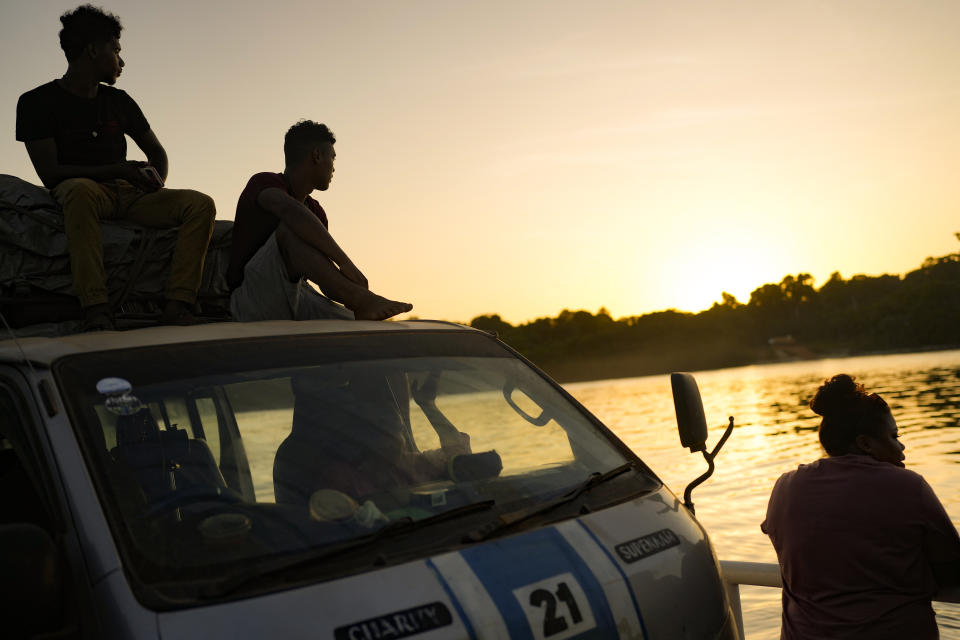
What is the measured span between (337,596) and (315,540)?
23 centimetres

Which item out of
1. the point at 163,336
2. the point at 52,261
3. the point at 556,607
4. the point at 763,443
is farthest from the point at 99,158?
the point at 763,443

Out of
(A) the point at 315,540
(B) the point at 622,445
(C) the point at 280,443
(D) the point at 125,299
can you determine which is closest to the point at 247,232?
(D) the point at 125,299

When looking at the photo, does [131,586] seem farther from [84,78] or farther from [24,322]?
[84,78]

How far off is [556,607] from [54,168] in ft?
11.9

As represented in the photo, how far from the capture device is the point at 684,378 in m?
3.08

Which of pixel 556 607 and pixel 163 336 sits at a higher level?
pixel 163 336

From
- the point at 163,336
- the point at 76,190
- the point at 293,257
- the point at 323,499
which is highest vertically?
the point at 76,190

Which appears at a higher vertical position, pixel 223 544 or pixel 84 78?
pixel 84 78

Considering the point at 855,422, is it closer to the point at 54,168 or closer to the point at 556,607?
the point at 556,607

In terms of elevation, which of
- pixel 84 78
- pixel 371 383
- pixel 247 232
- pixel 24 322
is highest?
pixel 84 78

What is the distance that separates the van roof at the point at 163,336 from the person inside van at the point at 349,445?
0.24 meters

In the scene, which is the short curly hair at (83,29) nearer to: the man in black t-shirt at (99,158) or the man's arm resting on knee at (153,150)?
the man in black t-shirt at (99,158)

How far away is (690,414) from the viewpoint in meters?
3.02

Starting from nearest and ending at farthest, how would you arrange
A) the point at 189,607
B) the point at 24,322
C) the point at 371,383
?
1. the point at 189,607
2. the point at 371,383
3. the point at 24,322
